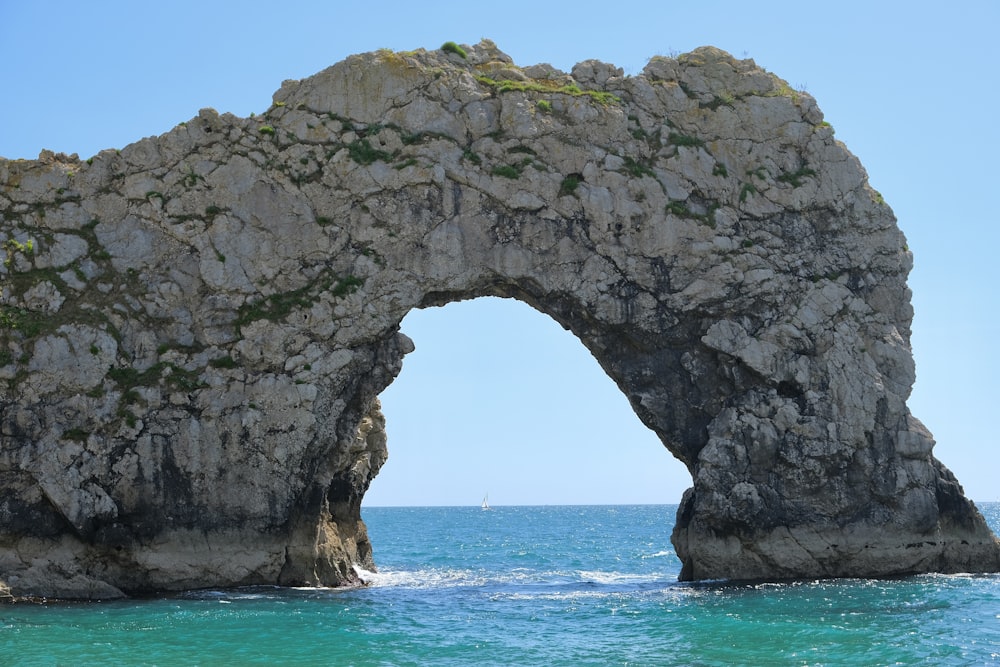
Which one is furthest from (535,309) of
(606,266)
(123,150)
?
(123,150)

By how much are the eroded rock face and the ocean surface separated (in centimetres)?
201

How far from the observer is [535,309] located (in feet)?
99.9

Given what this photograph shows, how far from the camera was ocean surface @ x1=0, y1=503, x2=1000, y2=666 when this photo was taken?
17922mm

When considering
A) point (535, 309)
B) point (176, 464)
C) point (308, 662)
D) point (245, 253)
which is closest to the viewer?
point (308, 662)

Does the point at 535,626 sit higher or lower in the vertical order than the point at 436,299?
lower

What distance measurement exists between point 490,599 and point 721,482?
22.9 feet

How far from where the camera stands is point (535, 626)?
2159 centimetres

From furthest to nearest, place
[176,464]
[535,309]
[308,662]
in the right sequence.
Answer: [535,309] → [176,464] → [308,662]

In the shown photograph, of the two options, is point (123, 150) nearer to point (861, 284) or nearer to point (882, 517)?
point (861, 284)

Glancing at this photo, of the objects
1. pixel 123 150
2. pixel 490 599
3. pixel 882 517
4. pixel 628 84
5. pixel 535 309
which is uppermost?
pixel 628 84

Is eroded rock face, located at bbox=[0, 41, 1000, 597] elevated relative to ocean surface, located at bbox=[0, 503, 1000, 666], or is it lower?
elevated

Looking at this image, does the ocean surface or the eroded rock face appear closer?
the ocean surface

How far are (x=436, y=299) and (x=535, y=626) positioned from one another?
35.4 feet

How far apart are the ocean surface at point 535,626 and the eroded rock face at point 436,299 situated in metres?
2.01
